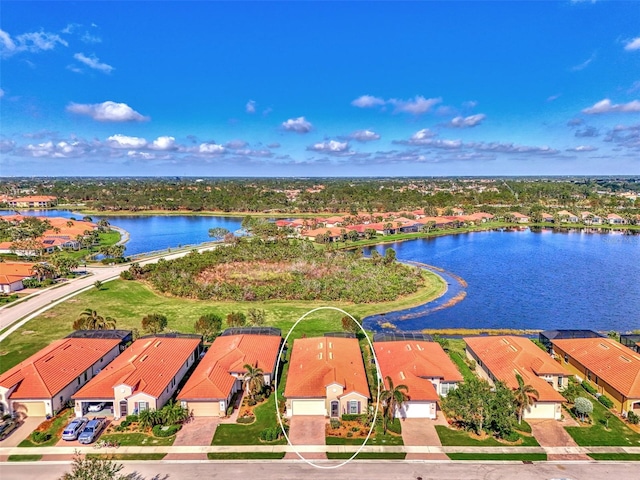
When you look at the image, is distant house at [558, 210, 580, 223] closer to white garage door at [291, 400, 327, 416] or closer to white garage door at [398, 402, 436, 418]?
white garage door at [398, 402, 436, 418]

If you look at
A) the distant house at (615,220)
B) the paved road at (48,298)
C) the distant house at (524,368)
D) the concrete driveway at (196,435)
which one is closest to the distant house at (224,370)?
the concrete driveway at (196,435)

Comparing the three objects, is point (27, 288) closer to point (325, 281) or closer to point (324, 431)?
point (325, 281)

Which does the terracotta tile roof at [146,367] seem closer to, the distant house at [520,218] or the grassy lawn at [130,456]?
the grassy lawn at [130,456]

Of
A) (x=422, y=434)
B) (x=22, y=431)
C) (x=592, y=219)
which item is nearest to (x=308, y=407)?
(x=422, y=434)

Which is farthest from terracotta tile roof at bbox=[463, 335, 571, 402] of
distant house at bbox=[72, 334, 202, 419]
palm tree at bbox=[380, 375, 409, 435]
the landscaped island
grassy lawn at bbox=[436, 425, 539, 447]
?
distant house at bbox=[72, 334, 202, 419]

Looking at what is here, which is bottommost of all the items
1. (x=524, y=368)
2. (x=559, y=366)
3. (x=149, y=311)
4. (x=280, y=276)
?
(x=149, y=311)

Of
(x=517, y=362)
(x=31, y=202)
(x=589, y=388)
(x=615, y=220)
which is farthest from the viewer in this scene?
(x=31, y=202)

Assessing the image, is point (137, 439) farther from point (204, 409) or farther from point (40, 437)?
point (40, 437)
